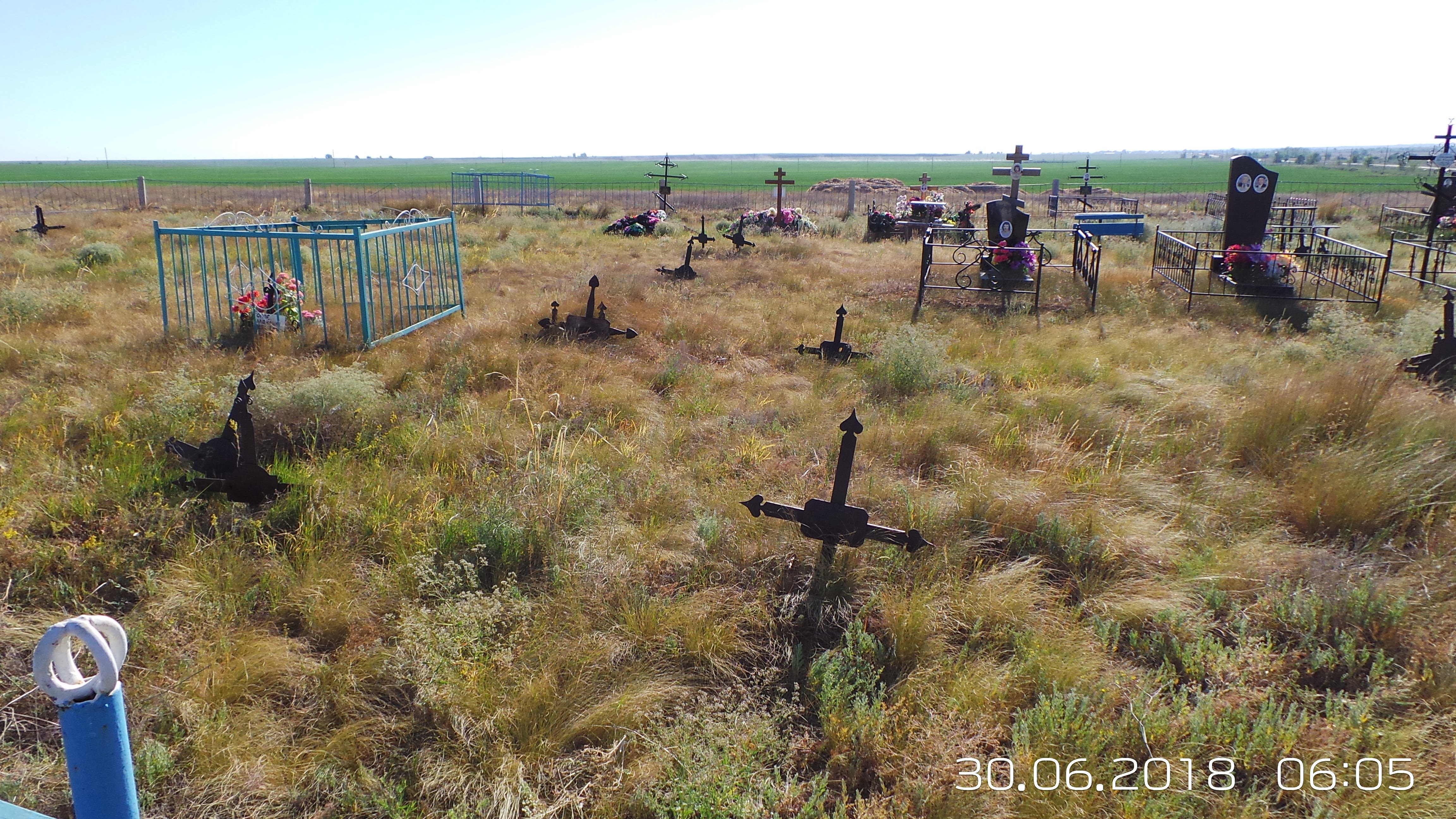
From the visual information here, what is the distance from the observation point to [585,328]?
30.3 feet

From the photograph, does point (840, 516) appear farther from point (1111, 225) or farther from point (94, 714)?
point (1111, 225)

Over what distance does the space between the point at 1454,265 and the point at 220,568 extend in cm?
1957

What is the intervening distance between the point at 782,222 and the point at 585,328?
45.9 feet

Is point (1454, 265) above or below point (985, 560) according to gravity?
above

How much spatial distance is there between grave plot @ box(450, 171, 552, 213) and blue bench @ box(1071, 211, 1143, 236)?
17.7 metres

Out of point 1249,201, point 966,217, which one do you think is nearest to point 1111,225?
point 966,217

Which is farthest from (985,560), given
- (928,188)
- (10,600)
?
(928,188)

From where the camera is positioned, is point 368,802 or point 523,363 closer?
point 368,802

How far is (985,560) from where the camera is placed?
14.2 ft

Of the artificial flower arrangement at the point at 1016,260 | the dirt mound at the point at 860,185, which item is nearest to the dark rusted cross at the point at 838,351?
the artificial flower arrangement at the point at 1016,260

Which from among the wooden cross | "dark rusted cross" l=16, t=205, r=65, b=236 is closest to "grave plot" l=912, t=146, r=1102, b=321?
the wooden cross

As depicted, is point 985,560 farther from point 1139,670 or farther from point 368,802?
point 368,802
